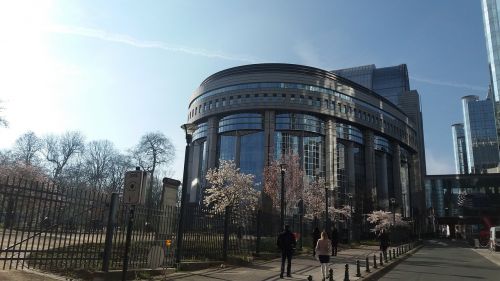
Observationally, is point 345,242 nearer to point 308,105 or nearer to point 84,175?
point 308,105

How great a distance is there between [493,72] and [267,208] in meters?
61.9

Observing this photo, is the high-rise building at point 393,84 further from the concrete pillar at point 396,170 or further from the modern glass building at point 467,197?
the concrete pillar at point 396,170

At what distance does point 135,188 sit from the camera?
1024 cm

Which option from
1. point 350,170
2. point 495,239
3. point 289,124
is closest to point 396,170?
point 350,170

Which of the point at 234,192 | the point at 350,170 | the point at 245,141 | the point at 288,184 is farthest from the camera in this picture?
Result: the point at 350,170

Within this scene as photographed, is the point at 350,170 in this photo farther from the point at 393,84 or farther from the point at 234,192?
the point at 393,84

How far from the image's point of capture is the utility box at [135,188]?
10.1 m

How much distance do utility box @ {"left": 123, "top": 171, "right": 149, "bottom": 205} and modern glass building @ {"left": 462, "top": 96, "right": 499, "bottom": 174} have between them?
19640 cm

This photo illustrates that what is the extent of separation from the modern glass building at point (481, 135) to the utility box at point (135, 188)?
19640cm

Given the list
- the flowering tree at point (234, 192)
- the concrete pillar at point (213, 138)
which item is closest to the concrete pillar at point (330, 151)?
the concrete pillar at point (213, 138)

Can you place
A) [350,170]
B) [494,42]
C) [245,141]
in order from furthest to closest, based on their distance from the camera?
1. [494,42]
2. [350,170]
3. [245,141]

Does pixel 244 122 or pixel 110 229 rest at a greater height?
pixel 244 122

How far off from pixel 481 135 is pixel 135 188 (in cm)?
20866

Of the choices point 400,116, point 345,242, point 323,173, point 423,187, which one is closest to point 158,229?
point 345,242
